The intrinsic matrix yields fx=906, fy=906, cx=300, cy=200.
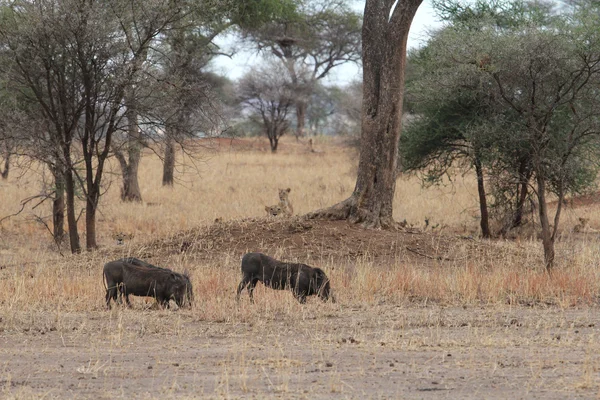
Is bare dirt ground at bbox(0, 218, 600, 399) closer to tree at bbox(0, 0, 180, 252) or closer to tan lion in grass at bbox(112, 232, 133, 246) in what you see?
tree at bbox(0, 0, 180, 252)

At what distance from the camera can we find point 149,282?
951 centimetres

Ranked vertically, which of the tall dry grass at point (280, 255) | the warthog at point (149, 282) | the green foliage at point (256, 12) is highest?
the green foliage at point (256, 12)

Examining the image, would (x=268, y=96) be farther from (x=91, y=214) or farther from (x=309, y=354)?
(x=309, y=354)

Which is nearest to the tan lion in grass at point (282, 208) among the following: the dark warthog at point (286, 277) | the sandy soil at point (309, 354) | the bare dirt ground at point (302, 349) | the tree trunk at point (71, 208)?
the tree trunk at point (71, 208)

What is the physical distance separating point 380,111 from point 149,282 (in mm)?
6688

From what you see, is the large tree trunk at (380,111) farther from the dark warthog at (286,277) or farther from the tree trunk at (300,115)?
the tree trunk at (300,115)

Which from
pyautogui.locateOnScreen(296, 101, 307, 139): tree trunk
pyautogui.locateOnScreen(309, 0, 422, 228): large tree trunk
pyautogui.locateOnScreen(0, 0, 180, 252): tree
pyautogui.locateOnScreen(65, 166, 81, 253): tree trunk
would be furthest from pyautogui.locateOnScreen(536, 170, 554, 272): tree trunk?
pyautogui.locateOnScreen(296, 101, 307, 139): tree trunk

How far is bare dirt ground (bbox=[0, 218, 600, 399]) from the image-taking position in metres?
5.97

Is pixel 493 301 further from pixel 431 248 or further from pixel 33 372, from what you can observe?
pixel 33 372

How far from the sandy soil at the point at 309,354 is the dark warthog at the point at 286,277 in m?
0.77

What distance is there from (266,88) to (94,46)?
35.9 m

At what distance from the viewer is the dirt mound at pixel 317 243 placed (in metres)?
13.7

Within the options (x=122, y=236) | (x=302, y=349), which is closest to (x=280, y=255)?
(x=122, y=236)

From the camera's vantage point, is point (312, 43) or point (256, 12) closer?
point (256, 12)
